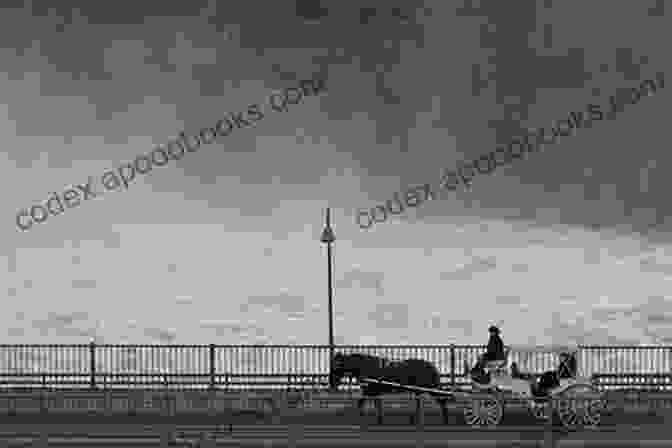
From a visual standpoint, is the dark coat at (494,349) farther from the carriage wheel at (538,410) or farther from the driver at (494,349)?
the carriage wheel at (538,410)

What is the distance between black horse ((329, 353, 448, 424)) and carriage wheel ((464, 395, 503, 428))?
3.15ft

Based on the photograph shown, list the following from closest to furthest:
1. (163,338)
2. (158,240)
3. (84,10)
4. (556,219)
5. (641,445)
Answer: (641,445) < (163,338) < (158,240) < (556,219) < (84,10)

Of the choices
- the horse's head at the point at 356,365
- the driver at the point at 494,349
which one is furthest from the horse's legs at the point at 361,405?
the driver at the point at 494,349

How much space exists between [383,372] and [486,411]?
2304mm

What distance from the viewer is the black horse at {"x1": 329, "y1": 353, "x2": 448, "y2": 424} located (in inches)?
997

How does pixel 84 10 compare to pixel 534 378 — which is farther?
pixel 84 10

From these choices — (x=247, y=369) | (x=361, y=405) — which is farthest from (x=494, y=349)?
(x=247, y=369)

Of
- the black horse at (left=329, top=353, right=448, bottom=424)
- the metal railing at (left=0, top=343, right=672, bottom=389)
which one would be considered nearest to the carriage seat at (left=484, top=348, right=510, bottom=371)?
the black horse at (left=329, top=353, right=448, bottom=424)

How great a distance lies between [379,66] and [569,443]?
164ft

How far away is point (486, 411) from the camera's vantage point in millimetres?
24266

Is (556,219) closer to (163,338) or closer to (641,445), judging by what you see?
(163,338)

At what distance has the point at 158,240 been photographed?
55906mm

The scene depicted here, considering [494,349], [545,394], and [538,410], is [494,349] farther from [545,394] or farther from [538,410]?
[538,410]

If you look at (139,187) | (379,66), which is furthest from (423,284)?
(379,66)
